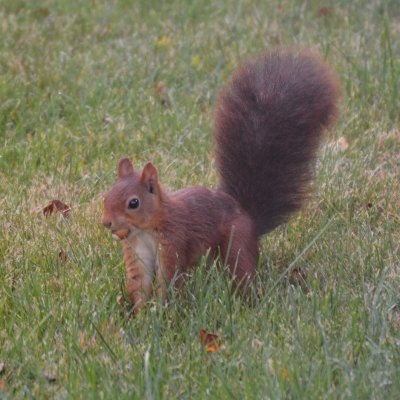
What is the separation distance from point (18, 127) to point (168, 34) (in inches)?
60.3

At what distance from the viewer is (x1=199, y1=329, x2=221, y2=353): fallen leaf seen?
105 inches

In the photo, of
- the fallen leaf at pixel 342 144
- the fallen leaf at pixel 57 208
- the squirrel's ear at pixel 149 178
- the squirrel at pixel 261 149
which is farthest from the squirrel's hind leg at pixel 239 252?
the fallen leaf at pixel 342 144

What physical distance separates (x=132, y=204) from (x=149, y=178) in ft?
0.39

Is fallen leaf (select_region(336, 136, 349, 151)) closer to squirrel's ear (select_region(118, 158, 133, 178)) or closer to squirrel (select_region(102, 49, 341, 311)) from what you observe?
squirrel (select_region(102, 49, 341, 311))

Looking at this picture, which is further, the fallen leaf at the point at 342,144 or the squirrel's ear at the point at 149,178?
the fallen leaf at the point at 342,144

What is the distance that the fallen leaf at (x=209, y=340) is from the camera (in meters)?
2.68

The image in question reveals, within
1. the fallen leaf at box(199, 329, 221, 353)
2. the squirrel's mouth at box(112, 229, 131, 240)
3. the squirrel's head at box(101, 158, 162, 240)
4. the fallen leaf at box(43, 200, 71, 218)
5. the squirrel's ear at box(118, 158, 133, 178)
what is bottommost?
the fallen leaf at box(199, 329, 221, 353)

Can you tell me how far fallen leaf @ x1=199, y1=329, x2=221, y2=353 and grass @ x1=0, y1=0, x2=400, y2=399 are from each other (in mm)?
24

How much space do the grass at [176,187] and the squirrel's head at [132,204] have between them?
24cm

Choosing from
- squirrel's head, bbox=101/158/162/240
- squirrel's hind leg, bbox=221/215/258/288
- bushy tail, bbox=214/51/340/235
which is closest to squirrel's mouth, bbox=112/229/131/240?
squirrel's head, bbox=101/158/162/240

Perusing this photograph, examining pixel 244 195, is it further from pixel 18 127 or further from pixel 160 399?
→ pixel 18 127

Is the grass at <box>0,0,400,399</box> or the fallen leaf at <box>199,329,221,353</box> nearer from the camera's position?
the grass at <box>0,0,400,399</box>

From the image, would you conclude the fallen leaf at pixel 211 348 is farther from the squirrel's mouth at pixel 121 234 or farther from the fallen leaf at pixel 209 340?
the squirrel's mouth at pixel 121 234

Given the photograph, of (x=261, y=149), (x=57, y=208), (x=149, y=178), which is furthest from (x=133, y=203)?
(x=57, y=208)
